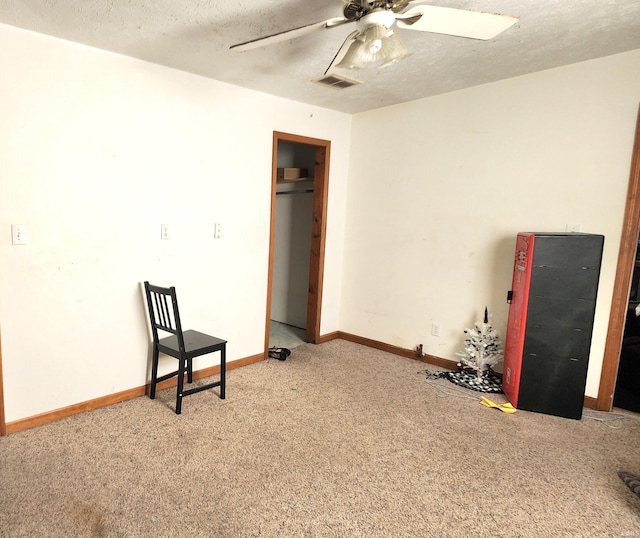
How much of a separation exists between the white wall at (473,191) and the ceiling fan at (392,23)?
1460mm

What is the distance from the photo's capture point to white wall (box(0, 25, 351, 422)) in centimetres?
226

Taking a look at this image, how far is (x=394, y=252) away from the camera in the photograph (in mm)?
3846

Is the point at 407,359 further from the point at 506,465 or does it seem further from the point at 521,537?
the point at 521,537

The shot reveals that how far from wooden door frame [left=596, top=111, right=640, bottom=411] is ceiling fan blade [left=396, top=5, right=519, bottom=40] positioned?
1.57 meters

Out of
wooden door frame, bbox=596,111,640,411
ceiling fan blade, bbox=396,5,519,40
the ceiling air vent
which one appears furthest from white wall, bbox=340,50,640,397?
ceiling fan blade, bbox=396,5,519,40

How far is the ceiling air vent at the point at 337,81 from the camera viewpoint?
2902 mm

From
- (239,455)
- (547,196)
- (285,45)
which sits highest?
(285,45)

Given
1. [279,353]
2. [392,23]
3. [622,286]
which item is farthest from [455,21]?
[279,353]

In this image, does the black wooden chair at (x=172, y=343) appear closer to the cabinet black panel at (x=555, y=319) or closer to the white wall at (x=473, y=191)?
the white wall at (x=473, y=191)

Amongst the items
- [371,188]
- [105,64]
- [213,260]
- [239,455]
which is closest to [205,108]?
[105,64]

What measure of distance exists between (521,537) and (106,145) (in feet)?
9.88

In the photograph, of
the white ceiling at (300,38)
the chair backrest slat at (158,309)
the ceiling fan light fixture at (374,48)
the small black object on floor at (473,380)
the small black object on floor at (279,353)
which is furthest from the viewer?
the small black object on floor at (279,353)

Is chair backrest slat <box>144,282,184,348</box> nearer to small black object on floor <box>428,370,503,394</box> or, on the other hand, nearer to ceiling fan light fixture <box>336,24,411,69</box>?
ceiling fan light fixture <box>336,24,411,69</box>

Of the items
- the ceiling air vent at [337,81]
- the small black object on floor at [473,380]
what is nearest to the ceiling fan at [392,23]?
the ceiling air vent at [337,81]
